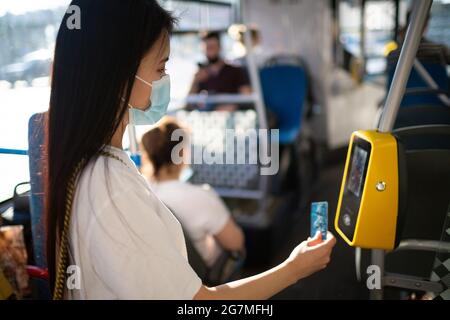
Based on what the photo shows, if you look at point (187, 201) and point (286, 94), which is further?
point (286, 94)

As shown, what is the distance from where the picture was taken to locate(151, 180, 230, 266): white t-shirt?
199cm

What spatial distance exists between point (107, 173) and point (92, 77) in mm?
189

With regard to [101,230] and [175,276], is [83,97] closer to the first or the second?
[101,230]

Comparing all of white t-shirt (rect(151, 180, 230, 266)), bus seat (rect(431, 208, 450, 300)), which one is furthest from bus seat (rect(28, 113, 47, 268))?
bus seat (rect(431, 208, 450, 300))

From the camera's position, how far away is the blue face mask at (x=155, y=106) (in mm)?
1069

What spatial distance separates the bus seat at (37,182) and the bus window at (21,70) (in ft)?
0.13

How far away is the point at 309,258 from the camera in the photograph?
104 cm

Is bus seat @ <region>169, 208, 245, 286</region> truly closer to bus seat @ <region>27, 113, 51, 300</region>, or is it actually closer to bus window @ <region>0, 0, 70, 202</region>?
bus seat @ <region>27, 113, 51, 300</region>

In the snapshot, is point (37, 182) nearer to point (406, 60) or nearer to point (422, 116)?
point (406, 60)

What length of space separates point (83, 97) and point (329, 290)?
1.23 meters

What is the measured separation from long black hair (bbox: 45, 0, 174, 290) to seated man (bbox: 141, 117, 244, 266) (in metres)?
1.09

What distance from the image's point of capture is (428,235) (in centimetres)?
151

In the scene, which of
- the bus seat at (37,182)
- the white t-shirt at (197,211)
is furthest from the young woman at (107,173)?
the white t-shirt at (197,211)

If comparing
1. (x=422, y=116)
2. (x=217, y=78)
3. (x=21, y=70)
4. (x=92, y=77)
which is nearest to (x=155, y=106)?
(x=92, y=77)
